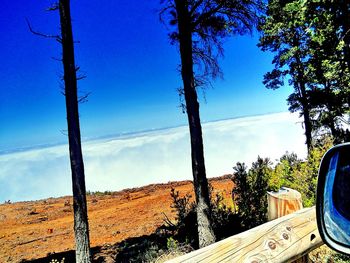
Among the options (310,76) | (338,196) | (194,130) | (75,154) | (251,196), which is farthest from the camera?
(310,76)

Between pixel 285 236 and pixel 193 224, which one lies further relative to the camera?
pixel 193 224

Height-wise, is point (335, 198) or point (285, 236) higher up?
point (335, 198)

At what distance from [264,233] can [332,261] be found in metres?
3.45

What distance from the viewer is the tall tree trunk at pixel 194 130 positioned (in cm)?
853

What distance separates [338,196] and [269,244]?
0.82 metres

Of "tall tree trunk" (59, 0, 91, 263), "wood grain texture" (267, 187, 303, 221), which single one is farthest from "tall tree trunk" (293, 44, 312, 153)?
"wood grain texture" (267, 187, 303, 221)

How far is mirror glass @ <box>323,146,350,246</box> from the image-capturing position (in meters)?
1.25

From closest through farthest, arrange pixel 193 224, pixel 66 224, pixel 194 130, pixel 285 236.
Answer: pixel 285 236 → pixel 194 130 → pixel 193 224 → pixel 66 224

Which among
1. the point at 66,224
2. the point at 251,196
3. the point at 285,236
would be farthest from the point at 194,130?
the point at 66,224

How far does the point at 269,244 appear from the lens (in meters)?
1.98

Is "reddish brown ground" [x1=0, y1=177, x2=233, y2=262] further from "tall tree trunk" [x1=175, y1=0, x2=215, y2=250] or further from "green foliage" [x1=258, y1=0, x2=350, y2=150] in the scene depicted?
"green foliage" [x1=258, y1=0, x2=350, y2=150]

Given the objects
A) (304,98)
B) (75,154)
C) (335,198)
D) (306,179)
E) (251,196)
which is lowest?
(251,196)

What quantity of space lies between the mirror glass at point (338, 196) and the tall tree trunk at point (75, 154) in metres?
7.37

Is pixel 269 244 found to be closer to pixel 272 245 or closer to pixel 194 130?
pixel 272 245
